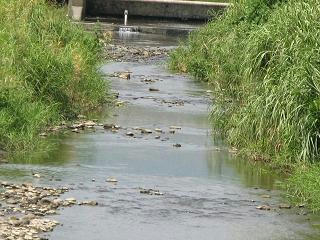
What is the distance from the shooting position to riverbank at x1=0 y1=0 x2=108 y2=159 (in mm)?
15961

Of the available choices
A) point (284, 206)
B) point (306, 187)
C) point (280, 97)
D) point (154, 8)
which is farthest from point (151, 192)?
point (154, 8)

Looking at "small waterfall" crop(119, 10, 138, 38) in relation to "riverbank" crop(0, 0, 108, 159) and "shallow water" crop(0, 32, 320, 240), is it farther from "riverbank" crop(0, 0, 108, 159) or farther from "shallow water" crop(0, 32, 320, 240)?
"shallow water" crop(0, 32, 320, 240)

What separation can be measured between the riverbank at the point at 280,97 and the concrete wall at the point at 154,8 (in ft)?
89.0

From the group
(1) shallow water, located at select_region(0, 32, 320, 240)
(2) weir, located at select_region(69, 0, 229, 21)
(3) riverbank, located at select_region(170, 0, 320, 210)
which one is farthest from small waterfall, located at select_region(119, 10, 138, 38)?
(3) riverbank, located at select_region(170, 0, 320, 210)

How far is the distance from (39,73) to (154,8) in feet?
97.1

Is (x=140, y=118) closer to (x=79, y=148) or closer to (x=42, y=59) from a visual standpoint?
(x=42, y=59)

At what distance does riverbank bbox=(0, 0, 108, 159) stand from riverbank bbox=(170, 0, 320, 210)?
2475 mm

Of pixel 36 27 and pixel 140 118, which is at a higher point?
pixel 36 27

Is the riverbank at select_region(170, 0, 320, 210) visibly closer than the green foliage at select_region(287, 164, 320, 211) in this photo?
No

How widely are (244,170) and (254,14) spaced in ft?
26.9

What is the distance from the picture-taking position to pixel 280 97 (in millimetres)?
15109

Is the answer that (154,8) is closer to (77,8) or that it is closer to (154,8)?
(154,8)

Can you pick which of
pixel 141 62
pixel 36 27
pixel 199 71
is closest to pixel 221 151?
pixel 36 27

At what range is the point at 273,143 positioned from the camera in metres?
15.3
